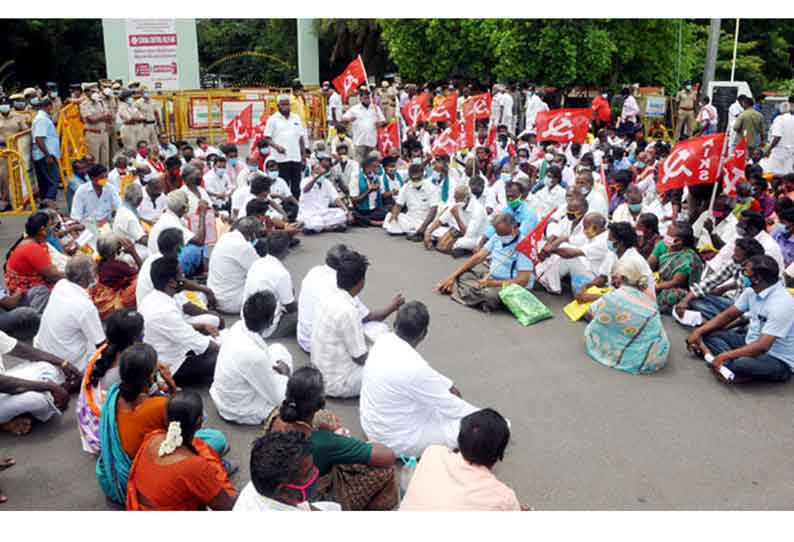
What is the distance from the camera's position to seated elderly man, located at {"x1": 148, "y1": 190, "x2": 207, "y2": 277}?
8023mm

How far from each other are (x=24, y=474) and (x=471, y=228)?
641 centimetres

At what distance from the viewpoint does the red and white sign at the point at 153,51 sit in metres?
21.0

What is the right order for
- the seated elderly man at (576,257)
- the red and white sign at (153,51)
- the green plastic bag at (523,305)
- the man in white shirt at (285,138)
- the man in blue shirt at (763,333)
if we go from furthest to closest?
the red and white sign at (153,51), the man in white shirt at (285,138), the seated elderly man at (576,257), the green plastic bag at (523,305), the man in blue shirt at (763,333)

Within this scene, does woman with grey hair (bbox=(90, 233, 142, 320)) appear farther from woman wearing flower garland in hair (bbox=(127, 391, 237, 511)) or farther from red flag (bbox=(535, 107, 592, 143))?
red flag (bbox=(535, 107, 592, 143))

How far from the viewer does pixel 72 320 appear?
5.66m

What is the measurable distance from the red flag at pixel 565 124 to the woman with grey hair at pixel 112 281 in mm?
6597

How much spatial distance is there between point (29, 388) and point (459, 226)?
20.4 feet

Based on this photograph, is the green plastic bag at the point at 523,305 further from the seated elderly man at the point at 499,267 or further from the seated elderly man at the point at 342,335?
the seated elderly man at the point at 342,335

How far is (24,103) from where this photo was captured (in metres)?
14.1

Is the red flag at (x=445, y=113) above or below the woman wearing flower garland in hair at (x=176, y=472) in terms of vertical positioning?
above

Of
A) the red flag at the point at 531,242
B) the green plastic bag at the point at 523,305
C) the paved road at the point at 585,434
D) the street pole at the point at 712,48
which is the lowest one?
the paved road at the point at 585,434

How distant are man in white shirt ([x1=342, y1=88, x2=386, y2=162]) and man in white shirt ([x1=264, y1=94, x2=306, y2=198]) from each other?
2692 millimetres

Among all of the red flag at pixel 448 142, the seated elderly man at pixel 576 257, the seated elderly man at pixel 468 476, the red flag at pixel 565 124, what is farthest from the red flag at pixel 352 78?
the seated elderly man at pixel 468 476

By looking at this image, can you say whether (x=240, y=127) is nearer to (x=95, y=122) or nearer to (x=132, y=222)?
(x=95, y=122)
